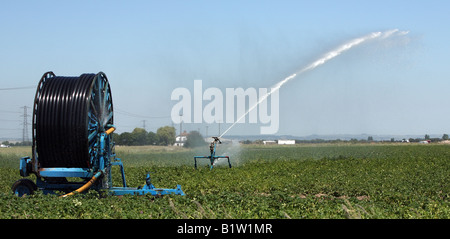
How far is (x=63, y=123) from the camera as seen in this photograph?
1616 centimetres

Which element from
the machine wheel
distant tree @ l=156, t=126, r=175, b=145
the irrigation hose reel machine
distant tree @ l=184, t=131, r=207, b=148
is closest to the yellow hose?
the irrigation hose reel machine

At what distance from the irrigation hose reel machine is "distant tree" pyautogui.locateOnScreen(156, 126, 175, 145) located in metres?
63.1

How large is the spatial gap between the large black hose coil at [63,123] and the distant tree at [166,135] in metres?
63.6

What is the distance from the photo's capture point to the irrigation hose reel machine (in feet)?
53.0

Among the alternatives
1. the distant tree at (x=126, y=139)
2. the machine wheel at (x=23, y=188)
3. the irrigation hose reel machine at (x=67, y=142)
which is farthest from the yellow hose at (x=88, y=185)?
the distant tree at (x=126, y=139)

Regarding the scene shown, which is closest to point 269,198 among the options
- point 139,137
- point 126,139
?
point 126,139

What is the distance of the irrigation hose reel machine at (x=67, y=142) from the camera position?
16.2 meters

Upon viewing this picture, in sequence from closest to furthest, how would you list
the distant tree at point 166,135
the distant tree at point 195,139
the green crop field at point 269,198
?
the green crop field at point 269,198 → the distant tree at point 195,139 → the distant tree at point 166,135

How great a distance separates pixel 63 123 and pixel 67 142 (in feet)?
1.93

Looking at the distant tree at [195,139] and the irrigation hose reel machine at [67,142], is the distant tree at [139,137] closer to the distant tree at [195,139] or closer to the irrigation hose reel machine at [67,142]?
the distant tree at [195,139]

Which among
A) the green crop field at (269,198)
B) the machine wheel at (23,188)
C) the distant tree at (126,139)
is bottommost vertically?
the green crop field at (269,198)

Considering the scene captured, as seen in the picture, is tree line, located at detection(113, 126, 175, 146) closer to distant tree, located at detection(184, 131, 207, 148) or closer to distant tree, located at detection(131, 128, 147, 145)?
distant tree, located at detection(131, 128, 147, 145)

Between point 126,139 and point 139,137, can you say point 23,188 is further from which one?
point 139,137
